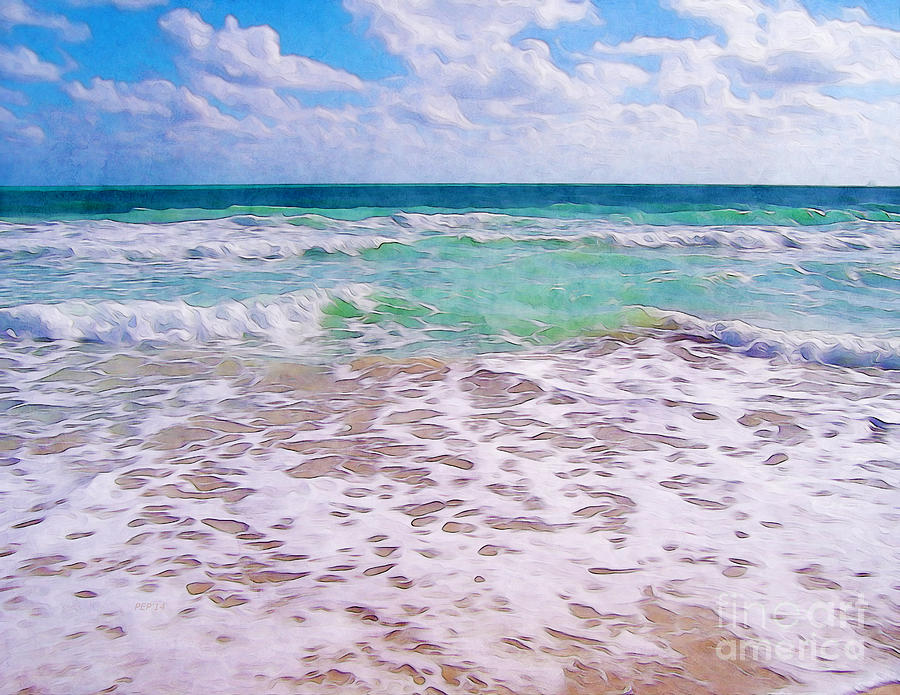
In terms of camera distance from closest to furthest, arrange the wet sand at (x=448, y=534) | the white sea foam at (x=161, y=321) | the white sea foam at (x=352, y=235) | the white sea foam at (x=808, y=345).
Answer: the wet sand at (x=448, y=534), the white sea foam at (x=808, y=345), the white sea foam at (x=161, y=321), the white sea foam at (x=352, y=235)

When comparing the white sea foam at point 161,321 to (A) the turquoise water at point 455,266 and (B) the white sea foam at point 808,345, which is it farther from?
(B) the white sea foam at point 808,345

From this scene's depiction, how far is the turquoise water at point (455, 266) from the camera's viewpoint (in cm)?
242

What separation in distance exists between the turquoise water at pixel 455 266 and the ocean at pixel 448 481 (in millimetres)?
27

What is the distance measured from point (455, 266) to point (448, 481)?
2244mm

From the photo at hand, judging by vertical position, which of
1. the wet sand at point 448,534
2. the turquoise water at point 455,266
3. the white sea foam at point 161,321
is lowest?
the wet sand at point 448,534

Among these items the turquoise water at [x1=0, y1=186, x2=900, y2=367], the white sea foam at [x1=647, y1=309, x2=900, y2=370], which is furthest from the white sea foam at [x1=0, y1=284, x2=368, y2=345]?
the white sea foam at [x1=647, y1=309, x2=900, y2=370]

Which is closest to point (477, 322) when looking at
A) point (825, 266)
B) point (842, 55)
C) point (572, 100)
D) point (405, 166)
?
point (405, 166)

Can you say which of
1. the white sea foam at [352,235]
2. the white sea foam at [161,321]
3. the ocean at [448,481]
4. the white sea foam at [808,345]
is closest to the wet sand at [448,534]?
the ocean at [448,481]

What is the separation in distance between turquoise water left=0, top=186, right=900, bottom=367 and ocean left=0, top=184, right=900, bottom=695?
3cm

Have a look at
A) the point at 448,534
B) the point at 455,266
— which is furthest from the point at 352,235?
Result: the point at 448,534

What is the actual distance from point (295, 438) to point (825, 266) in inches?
121

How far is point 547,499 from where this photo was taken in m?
1.24

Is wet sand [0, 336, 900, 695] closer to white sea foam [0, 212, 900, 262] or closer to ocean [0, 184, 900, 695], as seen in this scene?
ocean [0, 184, 900, 695]

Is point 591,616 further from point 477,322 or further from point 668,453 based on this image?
point 477,322
